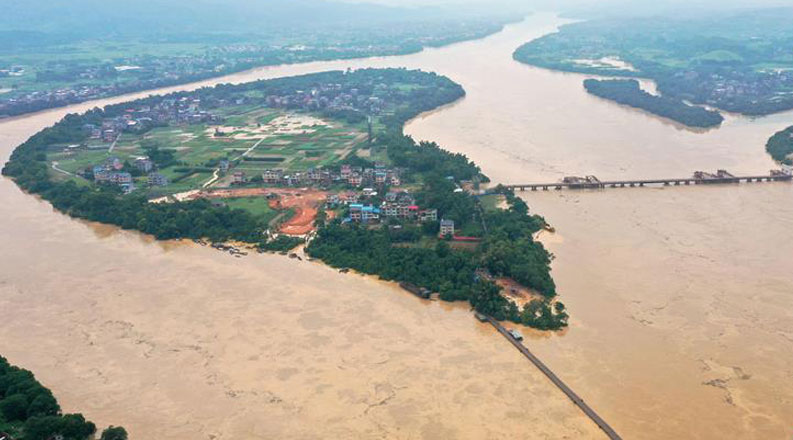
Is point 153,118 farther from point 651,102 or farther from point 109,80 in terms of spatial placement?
point 651,102

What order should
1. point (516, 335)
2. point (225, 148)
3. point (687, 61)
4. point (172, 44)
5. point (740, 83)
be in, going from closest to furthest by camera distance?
point (516, 335)
point (225, 148)
point (740, 83)
point (687, 61)
point (172, 44)

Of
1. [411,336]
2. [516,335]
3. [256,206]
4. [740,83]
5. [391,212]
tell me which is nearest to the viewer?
[516,335]

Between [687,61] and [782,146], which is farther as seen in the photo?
[687,61]

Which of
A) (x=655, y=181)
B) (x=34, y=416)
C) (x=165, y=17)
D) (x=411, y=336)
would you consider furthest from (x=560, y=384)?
(x=165, y=17)

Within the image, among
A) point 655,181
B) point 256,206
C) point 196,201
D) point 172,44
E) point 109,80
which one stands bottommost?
point 256,206

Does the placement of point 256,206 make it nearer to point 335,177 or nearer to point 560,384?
point 335,177

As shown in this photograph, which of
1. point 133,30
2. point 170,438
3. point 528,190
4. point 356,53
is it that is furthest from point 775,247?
point 133,30

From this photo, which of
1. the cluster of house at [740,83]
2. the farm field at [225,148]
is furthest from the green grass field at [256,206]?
the cluster of house at [740,83]

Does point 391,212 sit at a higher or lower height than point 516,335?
higher
